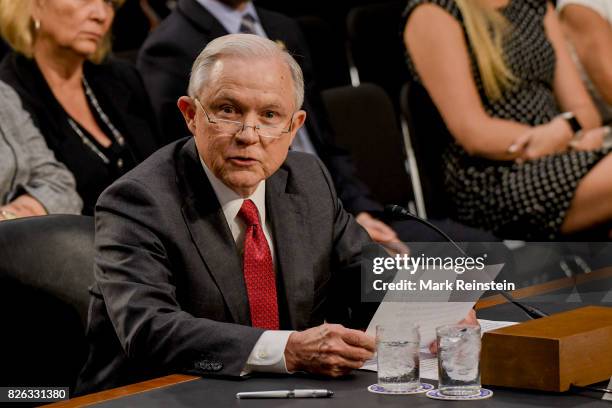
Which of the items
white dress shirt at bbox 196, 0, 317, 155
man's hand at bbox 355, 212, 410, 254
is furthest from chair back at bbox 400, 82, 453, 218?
man's hand at bbox 355, 212, 410, 254

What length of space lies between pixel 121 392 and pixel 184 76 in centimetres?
181

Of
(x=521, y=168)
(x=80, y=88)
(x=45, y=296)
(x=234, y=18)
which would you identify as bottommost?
(x=45, y=296)

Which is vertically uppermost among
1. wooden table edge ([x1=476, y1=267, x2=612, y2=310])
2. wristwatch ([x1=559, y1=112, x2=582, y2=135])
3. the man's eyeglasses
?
wristwatch ([x1=559, y1=112, x2=582, y2=135])

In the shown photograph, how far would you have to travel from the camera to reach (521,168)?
347 cm

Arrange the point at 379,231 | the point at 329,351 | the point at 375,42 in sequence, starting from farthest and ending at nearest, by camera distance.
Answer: the point at 375,42
the point at 379,231
the point at 329,351

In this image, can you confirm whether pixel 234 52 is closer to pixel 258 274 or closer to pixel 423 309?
pixel 258 274

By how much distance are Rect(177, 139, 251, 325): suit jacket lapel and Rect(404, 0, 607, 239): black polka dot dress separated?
5.68 feet

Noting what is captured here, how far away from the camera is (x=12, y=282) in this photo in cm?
198

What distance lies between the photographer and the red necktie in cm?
193

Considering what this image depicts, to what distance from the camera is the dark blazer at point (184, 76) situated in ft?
10.5

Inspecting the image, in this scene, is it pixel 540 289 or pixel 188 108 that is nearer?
pixel 188 108

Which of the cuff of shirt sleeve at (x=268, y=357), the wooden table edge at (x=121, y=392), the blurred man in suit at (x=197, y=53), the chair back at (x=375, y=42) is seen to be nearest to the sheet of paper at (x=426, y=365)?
the cuff of shirt sleeve at (x=268, y=357)

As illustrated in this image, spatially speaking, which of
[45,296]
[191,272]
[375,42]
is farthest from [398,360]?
[375,42]

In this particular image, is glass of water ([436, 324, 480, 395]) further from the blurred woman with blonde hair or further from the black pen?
the blurred woman with blonde hair
